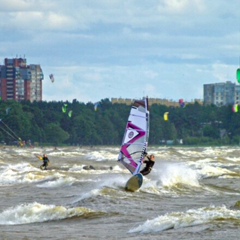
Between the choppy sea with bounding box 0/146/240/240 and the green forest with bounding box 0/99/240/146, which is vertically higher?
the choppy sea with bounding box 0/146/240/240

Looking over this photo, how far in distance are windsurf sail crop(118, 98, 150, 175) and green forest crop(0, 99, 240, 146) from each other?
112m

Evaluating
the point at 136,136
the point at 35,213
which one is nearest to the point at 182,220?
the point at 35,213

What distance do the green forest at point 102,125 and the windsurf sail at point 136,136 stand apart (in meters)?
112

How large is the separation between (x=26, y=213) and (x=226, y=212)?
4.80 m

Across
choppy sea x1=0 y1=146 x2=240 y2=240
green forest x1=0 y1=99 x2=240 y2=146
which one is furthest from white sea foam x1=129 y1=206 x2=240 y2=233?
green forest x1=0 y1=99 x2=240 y2=146

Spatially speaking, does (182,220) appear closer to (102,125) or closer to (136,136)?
(136,136)

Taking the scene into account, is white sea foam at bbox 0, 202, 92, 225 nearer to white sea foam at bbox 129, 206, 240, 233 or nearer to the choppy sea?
the choppy sea

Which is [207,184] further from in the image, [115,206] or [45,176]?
[115,206]

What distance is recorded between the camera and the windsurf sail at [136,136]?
28.0 metres

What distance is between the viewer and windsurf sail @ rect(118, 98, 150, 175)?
28.0 m

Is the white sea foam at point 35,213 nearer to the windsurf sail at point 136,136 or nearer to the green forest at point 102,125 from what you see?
the windsurf sail at point 136,136

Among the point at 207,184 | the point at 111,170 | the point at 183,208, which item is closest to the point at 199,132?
the point at 111,170

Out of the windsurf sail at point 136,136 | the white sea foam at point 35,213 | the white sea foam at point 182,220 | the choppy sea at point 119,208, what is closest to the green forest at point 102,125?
the choppy sea at point 119,208

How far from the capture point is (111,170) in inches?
1844
